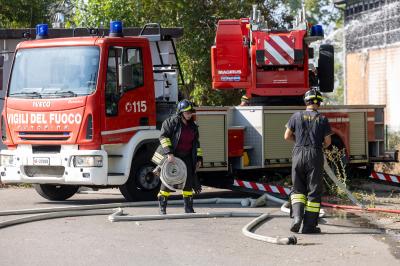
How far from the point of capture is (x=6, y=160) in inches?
574

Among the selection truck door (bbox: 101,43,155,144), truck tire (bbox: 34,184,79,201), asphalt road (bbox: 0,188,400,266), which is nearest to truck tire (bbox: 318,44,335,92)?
truck door (bbox: 101,43,155,144)

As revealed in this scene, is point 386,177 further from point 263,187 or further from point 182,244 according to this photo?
point 182,244

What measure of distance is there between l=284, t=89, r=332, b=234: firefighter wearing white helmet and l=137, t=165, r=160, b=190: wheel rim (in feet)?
12.3

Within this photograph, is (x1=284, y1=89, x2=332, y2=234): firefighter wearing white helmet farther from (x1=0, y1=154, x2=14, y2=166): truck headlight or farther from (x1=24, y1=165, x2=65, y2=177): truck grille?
(x1=0, y1=154, x2=14, y2=166): truck headlight

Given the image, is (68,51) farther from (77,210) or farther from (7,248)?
(7,248)

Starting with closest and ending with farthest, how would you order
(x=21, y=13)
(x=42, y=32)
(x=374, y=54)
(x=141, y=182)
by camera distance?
(x=141, y=182) < (x=42, y=32) < (x=21, y=13) < (x=374, y=54)

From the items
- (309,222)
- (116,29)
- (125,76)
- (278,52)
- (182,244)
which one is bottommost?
(182,244)

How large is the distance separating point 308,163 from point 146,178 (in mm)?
4035

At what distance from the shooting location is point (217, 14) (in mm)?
24484

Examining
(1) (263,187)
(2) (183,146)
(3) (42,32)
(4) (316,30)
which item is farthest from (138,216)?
(4) (316,30)

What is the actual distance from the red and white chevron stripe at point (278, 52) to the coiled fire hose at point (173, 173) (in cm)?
442

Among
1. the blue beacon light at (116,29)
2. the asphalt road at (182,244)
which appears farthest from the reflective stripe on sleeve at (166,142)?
the blue beacon light at (116,29)

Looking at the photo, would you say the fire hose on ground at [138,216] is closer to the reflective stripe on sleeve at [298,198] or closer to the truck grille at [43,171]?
the reflective stripe on sleeve at [298,198]

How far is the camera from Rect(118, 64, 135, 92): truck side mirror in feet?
46.2
